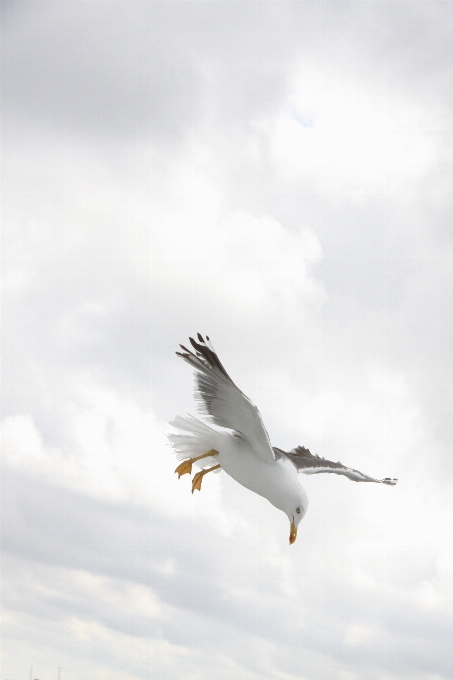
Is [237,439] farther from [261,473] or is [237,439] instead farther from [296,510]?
[296,510]

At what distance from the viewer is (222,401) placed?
1305 centimetres

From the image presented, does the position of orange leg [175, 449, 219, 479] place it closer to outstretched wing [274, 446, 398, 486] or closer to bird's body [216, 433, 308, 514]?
bird's body [216, 433, 308, 514]

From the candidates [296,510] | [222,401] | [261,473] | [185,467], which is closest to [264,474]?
[261,473]

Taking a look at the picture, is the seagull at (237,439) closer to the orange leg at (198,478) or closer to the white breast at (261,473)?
the white breast at (261,473)

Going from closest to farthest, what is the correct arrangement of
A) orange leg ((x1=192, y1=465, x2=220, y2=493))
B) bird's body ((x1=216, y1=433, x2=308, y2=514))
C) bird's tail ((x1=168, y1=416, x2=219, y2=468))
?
bird's body ((x1=216, y1=433, x2=308, y2=514)), bird's tail ((x1=168, y1=416, x2=219, y2=468)), orange leg ((x1=192, y1=465, x2=220, y2=493))

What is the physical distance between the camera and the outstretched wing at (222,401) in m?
12.7

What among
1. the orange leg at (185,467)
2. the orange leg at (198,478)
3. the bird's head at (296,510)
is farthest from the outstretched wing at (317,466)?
the orange leg at (185,467)

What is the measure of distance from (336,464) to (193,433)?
12.6ft

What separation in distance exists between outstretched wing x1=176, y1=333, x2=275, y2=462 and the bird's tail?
0.93 m

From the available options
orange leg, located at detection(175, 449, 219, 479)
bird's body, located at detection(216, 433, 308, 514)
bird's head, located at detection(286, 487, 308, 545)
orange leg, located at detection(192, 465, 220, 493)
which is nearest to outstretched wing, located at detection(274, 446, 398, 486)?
bird's body, located at detection(216, 433, 308, 514)

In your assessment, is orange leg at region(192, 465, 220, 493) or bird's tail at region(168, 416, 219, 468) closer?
bird's tail at region(168, 416, 219, 468)

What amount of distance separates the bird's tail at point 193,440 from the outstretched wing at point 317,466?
1214 millimetres

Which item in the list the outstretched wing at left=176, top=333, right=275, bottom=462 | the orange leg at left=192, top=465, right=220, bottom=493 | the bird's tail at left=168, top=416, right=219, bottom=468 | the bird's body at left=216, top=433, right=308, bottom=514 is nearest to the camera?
the outstretched wing at left=176, top=333, right=275, bottom=462

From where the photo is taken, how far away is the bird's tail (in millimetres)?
14344
